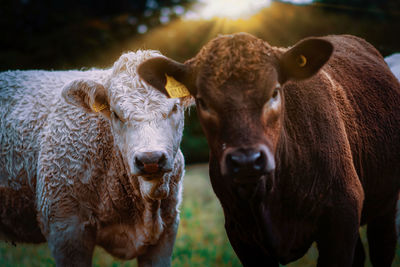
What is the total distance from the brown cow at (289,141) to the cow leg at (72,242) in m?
1.12

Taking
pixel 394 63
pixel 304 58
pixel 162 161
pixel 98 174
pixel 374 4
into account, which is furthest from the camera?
pixel 374 4

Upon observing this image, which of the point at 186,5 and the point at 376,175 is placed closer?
the point at 376,175

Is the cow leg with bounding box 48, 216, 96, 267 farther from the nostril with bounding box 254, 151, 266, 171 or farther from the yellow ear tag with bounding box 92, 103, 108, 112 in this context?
the nostril with bounding box 254, 151, 266, 171

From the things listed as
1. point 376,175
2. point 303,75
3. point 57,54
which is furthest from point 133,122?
point 57,54

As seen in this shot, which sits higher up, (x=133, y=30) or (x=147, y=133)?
(x=147, y=133)

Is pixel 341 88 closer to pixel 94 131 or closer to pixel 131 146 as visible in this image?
pixel 131 146

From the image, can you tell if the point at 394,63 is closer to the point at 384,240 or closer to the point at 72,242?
the point at 384,240

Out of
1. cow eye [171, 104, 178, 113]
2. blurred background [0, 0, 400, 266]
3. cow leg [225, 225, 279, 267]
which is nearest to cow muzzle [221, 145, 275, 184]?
cow leg [225, 225, 279, 267]

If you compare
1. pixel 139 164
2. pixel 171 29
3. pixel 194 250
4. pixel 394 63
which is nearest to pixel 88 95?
pixel 139 164

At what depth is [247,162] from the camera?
2.28 m

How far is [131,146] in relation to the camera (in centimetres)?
313

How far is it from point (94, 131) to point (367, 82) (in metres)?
2.21

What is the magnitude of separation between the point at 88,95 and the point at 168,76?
90 cm

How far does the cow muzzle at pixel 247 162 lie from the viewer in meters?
2.28
